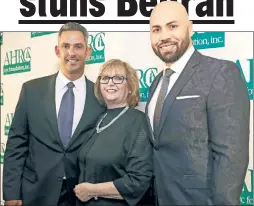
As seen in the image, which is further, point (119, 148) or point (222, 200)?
point (119, 148)

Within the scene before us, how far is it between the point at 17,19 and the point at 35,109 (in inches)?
25.0

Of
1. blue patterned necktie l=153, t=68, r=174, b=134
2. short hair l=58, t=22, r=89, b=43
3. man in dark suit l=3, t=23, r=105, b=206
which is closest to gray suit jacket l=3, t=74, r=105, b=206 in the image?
man in dark suit l=3, t=23, r=105, b=206

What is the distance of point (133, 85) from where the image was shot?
93.7 inches

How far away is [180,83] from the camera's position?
82.1 inches

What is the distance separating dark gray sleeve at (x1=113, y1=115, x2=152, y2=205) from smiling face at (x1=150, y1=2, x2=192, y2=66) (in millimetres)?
471

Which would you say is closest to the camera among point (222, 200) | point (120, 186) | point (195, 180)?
point (222, 200)

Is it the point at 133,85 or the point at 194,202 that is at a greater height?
the point at 133,85

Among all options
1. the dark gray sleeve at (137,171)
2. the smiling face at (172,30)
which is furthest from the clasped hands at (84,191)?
the smiling face at (172,30)

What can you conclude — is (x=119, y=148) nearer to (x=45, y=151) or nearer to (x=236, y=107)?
(x=45, y=151)

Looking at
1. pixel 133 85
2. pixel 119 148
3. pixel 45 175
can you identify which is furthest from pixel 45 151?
pixel 133 85

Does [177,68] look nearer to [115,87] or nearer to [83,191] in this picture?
[115,87]

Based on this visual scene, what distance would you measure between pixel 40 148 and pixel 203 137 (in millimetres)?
1037

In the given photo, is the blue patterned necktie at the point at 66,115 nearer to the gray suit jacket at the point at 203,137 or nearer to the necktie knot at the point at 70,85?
the necktie knot at the point at 70,85

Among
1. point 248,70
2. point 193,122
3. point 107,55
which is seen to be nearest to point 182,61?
point 193,122
